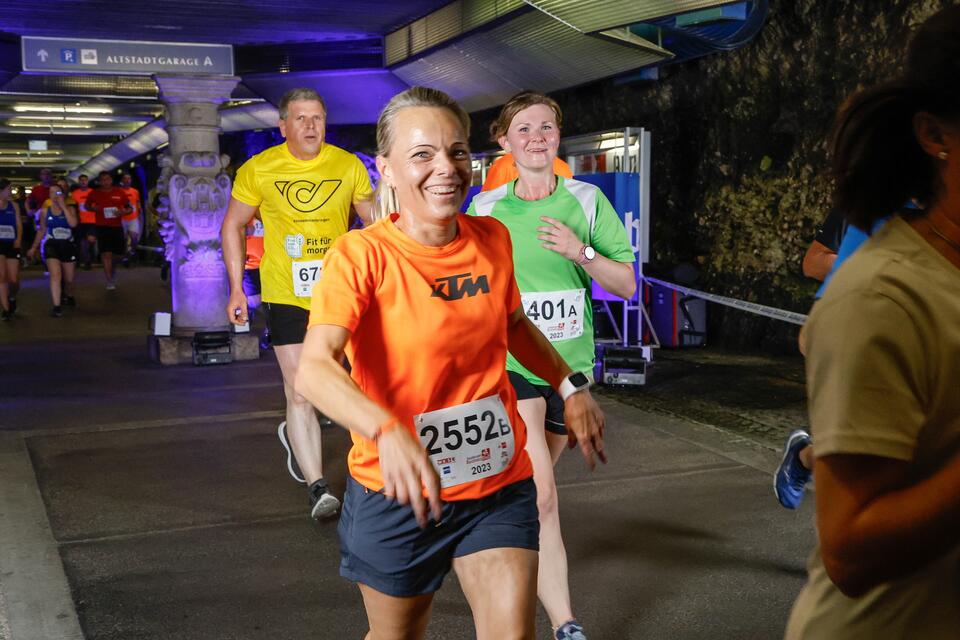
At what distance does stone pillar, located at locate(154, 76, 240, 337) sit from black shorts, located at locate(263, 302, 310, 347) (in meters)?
5.47

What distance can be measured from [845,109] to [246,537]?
13.4ft

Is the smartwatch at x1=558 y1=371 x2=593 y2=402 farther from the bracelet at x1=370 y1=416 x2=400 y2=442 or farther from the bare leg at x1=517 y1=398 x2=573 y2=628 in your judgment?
the bare leg at x1=517 y1=398 x2=573 y2=628

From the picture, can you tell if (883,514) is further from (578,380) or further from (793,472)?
(578,380)

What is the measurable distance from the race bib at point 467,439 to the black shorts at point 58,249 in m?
13.0

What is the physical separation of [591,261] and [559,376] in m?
Answer: 0.98

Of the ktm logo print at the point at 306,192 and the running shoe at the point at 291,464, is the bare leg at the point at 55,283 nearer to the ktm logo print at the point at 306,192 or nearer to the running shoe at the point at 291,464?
the running shoe at the point at 291,464

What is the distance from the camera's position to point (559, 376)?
2.67 meters

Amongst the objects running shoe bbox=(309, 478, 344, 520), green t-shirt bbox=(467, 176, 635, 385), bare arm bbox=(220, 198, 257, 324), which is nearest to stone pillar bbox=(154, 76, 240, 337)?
bare arm bbox=(220, 198, 257, 324)

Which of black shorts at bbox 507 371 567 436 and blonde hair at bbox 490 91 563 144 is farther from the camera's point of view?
blonde hair at bbox 490 91 563 144

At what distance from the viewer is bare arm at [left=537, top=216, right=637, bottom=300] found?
3525 mm

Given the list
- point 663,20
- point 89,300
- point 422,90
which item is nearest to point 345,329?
point 422,90

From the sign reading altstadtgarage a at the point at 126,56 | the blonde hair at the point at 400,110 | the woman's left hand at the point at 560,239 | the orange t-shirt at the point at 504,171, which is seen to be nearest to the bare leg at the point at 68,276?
the sign reading altstadtgarage a at the point at 126,56

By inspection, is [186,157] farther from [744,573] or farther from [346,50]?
[744,573]

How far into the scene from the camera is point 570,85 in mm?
12031
